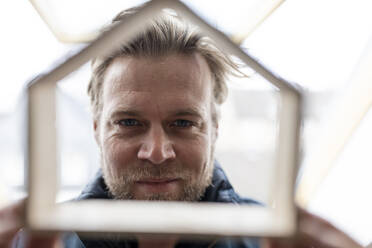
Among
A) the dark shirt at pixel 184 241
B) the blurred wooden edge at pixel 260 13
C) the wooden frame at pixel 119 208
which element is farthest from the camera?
the blurred wooden edge at pixel 260 13

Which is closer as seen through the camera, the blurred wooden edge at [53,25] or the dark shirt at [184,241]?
the dark shirt at [184,241]

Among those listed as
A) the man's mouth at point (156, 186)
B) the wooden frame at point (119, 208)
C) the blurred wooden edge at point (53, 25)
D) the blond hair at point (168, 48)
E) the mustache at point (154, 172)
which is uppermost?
the blurred wooden edge at point (53, 25)

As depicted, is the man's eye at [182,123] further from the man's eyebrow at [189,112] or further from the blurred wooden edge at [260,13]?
the blurred wooden edge at [260,13]

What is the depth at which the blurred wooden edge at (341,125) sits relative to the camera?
2.37 feet

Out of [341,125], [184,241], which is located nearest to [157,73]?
[184,241]

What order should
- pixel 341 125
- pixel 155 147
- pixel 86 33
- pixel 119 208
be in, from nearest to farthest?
pixel 119 208 < pixel 155 147 < pixel 86 33 < pixel 341 125

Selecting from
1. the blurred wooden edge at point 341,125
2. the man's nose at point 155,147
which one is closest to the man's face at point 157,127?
the man's nose at point 155,147

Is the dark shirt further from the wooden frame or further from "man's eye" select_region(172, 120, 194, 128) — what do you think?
the wooden frame

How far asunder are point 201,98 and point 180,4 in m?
0.37

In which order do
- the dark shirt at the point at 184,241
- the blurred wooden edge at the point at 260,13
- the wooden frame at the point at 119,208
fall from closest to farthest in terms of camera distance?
1. the wooden frame at the point at 119,208
2. the dark shirt at the point at 184,241
3. the blurred wooden edge at the point at 260,13

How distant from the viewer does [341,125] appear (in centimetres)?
78

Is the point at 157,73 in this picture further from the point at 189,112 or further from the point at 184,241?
the point at 184,241

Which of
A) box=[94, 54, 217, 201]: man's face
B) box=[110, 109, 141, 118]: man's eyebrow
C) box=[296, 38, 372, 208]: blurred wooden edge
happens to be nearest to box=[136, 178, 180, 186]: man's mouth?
box=[94, 54, 217, 201]: man's face

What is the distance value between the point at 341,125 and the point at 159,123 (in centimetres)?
42
